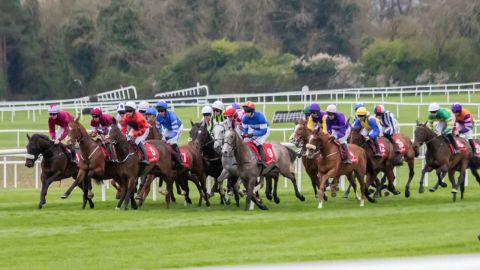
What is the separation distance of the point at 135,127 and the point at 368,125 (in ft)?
13.0

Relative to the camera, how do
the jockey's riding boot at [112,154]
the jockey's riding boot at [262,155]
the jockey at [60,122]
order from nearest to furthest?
1. the jockey's riding boot at [112,154]
2. the jockey's riding boot at [262,155]
3. the jockey at [60,122]

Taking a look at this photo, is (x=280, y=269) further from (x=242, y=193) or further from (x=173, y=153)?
(x=242, y=193)

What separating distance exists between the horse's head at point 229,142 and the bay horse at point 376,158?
9.90 ft

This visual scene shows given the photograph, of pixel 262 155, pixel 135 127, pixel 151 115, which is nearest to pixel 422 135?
pixel 262 155

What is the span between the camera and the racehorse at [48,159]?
17.3m

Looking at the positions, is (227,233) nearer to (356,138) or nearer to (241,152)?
(241,152)

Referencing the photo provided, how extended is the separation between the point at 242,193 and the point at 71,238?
592cm

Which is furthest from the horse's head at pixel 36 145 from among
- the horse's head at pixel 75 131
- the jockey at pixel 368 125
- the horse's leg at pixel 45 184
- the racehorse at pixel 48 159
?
the jockey at pixel 368 125

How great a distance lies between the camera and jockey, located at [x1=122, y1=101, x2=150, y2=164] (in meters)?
16.9

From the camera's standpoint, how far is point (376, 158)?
61.5 feet

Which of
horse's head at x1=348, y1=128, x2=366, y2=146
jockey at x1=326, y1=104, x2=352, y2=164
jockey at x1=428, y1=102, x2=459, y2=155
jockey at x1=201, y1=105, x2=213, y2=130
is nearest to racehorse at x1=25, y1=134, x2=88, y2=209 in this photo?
jockey at x1=201, y1=105, x2=213, y2=130

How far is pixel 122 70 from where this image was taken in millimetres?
63000

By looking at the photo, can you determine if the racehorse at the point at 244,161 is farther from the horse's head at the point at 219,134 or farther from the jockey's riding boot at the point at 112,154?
the jockey's riding boot at the point at 112,154

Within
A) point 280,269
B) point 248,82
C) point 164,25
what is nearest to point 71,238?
point 280,269
